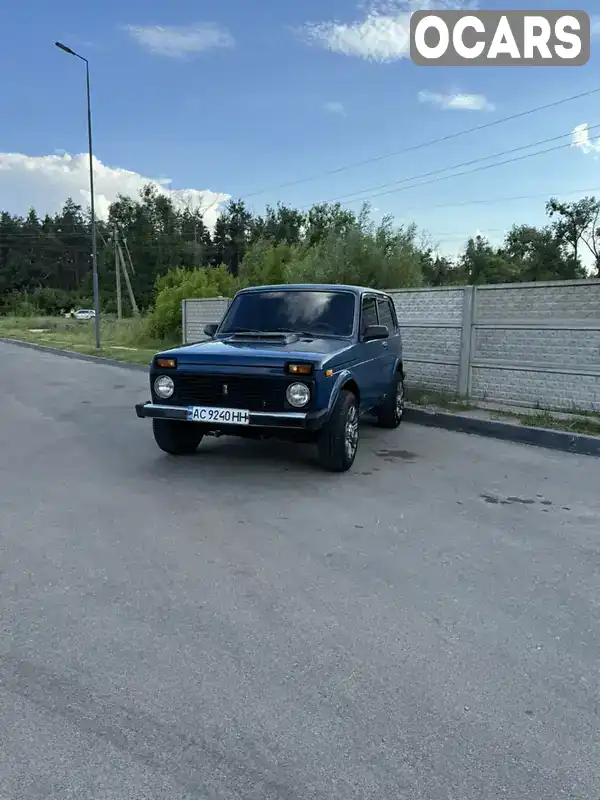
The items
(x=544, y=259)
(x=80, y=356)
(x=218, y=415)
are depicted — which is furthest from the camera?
(x=544, y=259)

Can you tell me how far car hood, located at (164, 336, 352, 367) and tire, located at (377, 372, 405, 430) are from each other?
6.66ft

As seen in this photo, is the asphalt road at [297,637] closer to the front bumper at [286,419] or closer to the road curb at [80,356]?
the front bumper at [286,419]

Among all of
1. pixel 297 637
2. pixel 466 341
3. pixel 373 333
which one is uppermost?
pixel 373 333

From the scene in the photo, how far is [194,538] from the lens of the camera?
4277mm

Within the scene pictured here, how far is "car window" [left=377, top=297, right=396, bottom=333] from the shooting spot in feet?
27.4

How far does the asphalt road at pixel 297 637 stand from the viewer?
7.02 ft

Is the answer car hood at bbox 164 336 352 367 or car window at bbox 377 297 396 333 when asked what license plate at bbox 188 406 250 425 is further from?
car window at bbox 377 297 396 333

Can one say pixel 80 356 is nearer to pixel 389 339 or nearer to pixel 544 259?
pixel 389 339

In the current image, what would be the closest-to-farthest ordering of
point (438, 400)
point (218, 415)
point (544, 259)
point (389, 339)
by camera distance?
1. point (218, 415)
2. point (389, 339)
3. point (438, 400)
4. point (544, 259)

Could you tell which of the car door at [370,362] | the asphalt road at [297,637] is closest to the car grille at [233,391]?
the asphalt road at [297,637]

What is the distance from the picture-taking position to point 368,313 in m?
7.62

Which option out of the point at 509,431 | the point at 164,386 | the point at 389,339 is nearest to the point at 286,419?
the point at 164,386

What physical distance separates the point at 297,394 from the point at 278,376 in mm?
237

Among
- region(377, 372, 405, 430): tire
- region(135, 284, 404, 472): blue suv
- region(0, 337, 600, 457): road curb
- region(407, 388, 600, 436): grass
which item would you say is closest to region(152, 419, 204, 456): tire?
region(135, 284, 404, 472): blue suv
